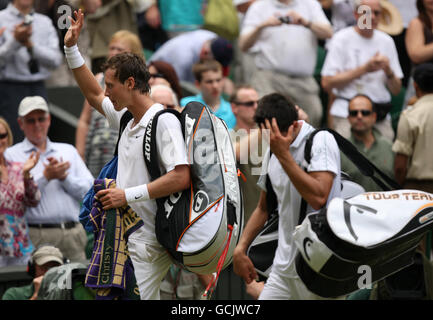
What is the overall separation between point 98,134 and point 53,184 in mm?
667

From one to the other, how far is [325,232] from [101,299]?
1.44m

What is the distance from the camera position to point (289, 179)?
615 centimetres

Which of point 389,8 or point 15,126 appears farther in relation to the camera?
point 389,8

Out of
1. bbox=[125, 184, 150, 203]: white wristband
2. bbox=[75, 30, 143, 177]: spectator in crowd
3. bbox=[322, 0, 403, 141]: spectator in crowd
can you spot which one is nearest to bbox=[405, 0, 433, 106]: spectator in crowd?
bbox=[322, 0, 403, 141]: spectator in crowd

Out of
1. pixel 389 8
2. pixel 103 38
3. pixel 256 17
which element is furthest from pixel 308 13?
pixel 103 38

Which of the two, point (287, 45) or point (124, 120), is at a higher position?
point (287, 45)

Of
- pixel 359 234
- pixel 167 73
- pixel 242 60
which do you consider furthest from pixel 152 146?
pixel 242 60

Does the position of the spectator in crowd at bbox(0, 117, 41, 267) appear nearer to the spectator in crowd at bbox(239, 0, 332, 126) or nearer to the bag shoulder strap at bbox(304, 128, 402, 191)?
the bag shoulder strap at bbox(304, 128, 402, 191)

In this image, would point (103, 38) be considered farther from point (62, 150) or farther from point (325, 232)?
point (325, 232)

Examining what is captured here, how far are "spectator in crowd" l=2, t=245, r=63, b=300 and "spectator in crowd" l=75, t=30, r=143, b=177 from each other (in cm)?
134

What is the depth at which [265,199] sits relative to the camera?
6.52 meters

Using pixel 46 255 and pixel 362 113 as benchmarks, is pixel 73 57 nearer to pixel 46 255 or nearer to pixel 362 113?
pixel 46 255

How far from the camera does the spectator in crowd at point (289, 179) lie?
234 inches

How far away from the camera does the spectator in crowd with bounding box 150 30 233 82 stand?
392 inches
